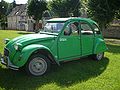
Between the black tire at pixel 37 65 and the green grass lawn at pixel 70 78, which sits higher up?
the black tire at pixel 37 65

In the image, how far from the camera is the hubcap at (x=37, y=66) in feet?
25.6

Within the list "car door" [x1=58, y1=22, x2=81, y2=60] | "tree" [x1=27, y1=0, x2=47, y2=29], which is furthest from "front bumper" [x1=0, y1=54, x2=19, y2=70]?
"tree" [x1=27, y1=0, x2=47, y2=29]

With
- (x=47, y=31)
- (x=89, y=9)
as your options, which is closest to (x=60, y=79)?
(x=47, y=31)

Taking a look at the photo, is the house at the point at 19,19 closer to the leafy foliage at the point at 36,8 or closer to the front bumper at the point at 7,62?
the leafy foliage at the point at 36,8

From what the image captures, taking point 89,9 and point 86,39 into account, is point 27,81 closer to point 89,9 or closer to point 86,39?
point 86,39

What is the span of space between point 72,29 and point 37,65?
82.0 inches

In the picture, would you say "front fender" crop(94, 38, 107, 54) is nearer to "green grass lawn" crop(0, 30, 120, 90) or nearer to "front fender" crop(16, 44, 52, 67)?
"green grass lawn" crop(0, 30, 120, 90)

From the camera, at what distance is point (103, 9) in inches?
925

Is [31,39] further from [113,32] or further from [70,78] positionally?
[113,32]

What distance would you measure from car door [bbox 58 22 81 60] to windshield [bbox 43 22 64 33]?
0.23 meters

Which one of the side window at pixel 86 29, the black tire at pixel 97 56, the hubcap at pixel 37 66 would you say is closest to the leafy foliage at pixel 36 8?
the black tire at pixel 97 56

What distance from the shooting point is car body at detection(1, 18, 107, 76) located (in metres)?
7.68

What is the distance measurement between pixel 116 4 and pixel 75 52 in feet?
53.1

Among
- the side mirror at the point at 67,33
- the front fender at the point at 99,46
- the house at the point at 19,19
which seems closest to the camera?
the side mirror at the point at 67,33
